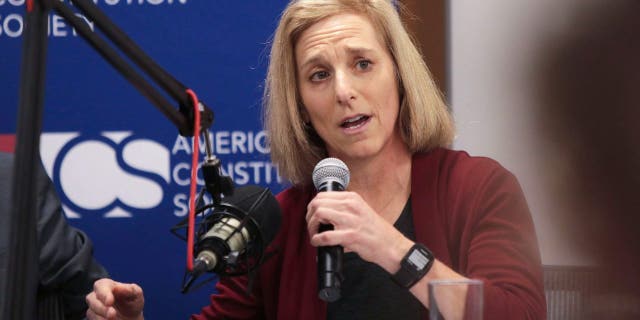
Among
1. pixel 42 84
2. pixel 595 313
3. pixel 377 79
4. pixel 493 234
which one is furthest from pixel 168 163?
pixel 595 313

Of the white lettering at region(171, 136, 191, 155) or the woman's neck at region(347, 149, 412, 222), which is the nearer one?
the woman's neck at region(347, 149, 412, 222)

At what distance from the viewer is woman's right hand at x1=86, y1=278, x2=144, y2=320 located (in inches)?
58.6

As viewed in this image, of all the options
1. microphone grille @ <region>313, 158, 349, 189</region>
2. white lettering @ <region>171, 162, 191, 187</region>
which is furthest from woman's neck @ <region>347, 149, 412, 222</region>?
white lettering @ <region>171, 162, 191, 187</region>

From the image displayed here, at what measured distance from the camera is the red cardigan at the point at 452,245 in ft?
5.31

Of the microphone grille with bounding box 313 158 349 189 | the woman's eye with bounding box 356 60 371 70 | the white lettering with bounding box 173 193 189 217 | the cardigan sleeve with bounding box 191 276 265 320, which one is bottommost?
the cardigan sleeve with bounding box 191 276 265 320

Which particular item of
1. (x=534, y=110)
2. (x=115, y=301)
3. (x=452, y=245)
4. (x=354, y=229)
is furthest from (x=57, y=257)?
(x=534, y=110)

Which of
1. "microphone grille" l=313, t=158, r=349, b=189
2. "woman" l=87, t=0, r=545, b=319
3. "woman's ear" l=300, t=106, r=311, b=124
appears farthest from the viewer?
"woman's ear" l=300, t=106, r=311, b=124

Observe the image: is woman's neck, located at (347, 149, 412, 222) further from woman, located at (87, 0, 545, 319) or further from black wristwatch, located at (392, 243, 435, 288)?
black wristwatch, located at (392, 243, 435, 288)

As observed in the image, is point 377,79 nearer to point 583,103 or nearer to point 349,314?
point 349,314

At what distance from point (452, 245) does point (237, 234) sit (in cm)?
82

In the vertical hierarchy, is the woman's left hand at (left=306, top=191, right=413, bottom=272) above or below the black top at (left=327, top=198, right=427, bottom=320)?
above

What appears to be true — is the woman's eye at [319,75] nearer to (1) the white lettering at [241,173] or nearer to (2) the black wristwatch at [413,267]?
(2) the black wristwatch at [413,267]

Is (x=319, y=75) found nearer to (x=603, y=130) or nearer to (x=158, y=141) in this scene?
(x=158, y=141)

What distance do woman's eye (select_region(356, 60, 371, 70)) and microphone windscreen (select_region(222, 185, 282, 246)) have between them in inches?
27.7
